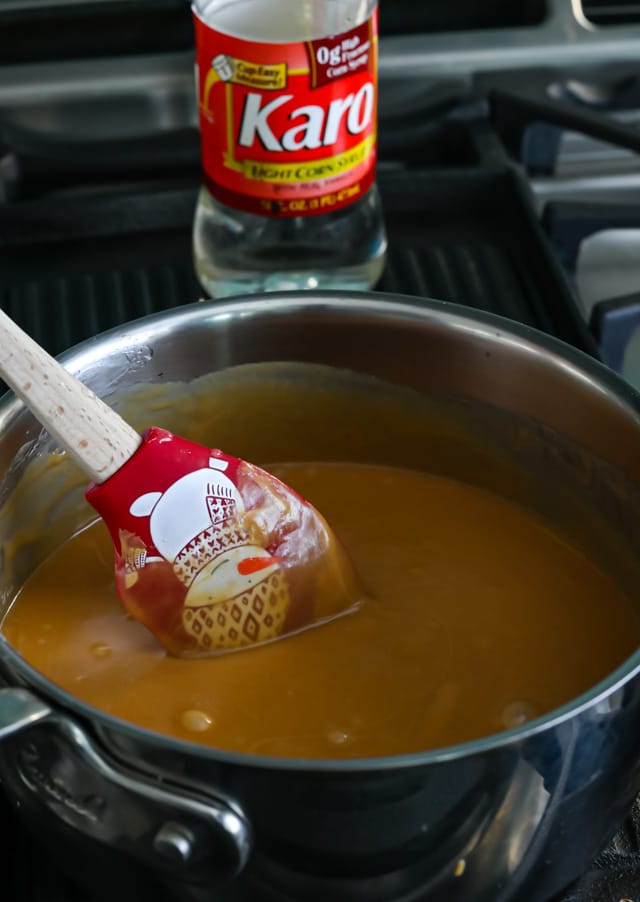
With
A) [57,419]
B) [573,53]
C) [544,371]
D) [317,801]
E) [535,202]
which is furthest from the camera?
[573,53]

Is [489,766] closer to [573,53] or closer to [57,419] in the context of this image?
[57,419]

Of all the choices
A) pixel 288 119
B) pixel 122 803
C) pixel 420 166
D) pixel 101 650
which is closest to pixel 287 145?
pixel 288 119

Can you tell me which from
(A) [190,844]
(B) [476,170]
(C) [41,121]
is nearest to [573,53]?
(B) [476,170]

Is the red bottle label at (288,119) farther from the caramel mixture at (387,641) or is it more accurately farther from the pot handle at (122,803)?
the pot handle at (122,803)

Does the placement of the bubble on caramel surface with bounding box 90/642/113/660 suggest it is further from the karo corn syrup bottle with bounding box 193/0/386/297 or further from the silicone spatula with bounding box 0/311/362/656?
the karo corn syrup bottle with bounding box 193/0/386/297

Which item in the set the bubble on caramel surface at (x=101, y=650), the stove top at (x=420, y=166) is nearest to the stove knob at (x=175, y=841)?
the bubble on caramel surface at (x=101, y=650)

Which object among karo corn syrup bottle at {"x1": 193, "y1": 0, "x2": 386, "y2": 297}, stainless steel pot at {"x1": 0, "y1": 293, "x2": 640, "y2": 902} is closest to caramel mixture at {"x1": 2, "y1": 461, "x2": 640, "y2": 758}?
stainless steel pot at {"x1": 0, "y1": 293, "x2": 640, "y2": 902}
